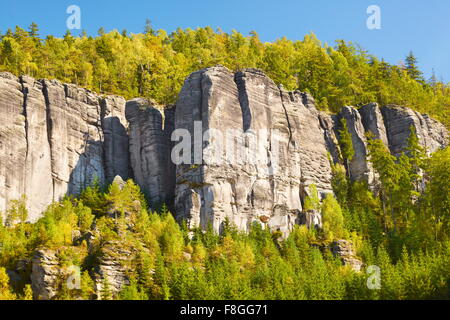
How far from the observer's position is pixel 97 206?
240 feet

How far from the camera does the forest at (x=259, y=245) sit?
57969 millimetres

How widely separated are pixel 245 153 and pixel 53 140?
2000 cm

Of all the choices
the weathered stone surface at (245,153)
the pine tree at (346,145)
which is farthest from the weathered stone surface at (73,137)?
the pine tree at (346,145)

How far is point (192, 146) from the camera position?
78.3m

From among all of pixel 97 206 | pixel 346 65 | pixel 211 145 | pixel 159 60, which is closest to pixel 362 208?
pixel 211 145

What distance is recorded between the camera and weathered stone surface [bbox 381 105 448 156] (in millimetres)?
91375

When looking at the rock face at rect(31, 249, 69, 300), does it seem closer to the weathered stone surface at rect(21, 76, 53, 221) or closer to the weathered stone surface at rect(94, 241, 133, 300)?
the weathered stone surface at rect(94, 241, 133, 300)

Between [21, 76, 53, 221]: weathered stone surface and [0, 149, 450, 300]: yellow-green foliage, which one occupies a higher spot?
[21, 76, 53, 221]: weathered stone surface

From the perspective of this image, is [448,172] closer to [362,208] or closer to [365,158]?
[362,208]

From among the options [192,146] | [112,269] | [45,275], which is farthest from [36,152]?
[45,275]

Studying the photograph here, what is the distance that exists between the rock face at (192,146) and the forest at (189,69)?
9.37m

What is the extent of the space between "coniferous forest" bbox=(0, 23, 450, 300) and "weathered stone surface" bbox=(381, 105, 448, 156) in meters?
2.90

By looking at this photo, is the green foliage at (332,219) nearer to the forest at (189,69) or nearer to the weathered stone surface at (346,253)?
the weathered stone surface at (346,253)

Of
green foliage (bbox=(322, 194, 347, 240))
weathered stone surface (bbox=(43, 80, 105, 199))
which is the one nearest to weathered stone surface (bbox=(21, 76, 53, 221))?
weathered stone surface (bbox=(43, 80, 105, 199))
